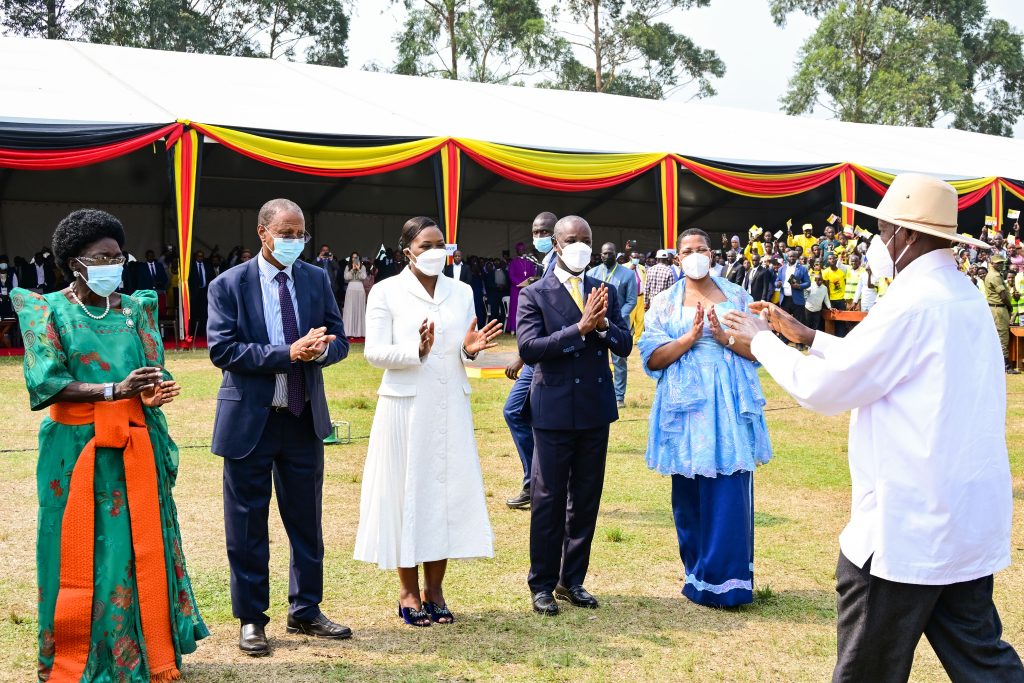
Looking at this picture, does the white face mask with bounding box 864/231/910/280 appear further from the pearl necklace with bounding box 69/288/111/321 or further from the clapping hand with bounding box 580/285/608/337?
the pearl necklace with bounding box 69/288/111/321

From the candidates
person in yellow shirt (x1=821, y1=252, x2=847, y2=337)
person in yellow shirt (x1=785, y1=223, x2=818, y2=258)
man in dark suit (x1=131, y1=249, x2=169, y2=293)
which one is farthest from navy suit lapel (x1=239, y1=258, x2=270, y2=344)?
person in yellow shirt (x1=785, y1=223, x2=818, y2=258)

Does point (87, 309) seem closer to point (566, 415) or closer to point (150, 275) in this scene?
point (566, 415)

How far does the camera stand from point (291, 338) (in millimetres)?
4438

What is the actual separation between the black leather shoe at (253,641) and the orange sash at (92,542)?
372 millimetres

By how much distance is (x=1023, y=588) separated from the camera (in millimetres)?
5223

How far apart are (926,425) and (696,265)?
2322 millimetres

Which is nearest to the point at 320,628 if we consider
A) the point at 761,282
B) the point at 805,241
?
the point at 761,282

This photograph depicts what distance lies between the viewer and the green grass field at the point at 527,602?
4.19 meters

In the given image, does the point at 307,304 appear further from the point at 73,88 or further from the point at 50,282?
the point at 50,282

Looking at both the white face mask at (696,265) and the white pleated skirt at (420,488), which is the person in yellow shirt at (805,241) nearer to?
the white face mask at (696,265)

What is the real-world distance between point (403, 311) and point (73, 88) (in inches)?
523

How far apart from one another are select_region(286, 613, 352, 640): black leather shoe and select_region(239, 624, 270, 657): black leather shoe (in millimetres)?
209

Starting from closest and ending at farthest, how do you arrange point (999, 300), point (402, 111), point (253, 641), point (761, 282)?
point (253, 641), point (999, 300), point (761, 282), point (402, 111)

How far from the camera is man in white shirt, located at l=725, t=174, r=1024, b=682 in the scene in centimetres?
281
